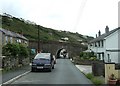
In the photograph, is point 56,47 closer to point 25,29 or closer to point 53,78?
point 25,29

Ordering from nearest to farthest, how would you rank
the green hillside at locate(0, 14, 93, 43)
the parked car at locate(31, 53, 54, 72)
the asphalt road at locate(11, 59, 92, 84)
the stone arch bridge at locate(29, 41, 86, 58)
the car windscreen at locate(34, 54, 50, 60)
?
the asphalt road at locate(11, 59, 92, 84), the parked car at locate(31, 53, 54, 72), the car windscreen at locate(34, 54, 50, 60), the stone arch bridge at locate(29, 41, 86, 58), the green hillside at locate(0, 14, 93, 43)

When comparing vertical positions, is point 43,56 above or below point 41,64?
above

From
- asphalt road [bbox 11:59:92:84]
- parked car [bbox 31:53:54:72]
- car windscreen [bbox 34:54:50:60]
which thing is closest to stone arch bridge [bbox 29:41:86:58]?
car windscreen [bbox 34:54:50:60]

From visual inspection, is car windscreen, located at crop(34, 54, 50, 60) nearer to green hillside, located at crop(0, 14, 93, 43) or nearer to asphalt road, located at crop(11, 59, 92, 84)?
asphalt road, located at crop(11, 59, 92, 84)

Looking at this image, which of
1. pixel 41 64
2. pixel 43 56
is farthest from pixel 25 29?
pixel 41 64

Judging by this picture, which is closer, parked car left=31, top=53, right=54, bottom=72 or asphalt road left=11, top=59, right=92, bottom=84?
asphalt road left=11, top=59, right=92, bottom=84

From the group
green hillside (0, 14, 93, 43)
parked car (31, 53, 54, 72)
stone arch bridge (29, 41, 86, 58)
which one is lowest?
parked car (31, 53, 54, 72)

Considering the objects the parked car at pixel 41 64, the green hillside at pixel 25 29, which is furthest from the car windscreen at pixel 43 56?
the green hillside at pixel 25 29

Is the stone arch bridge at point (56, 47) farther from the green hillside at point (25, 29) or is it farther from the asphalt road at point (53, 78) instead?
the asphalt road at point (53, 78)

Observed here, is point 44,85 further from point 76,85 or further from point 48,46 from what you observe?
point 48,46

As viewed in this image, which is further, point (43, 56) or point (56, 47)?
point (56, 47)

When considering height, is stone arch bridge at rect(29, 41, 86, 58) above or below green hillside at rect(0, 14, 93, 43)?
below

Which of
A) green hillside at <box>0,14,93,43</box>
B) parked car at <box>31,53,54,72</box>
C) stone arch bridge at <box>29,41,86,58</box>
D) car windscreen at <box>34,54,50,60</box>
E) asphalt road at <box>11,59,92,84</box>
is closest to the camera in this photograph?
asphalt road at <box>11,59,92,84</box>

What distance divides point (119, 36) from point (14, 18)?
94475mm
